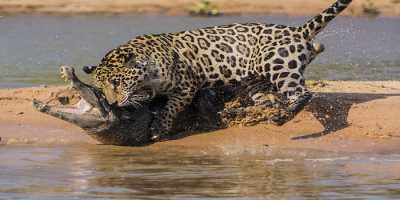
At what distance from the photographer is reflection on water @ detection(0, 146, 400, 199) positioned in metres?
10.9

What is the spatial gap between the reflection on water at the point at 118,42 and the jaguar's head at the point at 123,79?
4375 mm

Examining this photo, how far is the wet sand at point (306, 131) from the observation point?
13.3 metres

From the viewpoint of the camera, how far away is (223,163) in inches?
491

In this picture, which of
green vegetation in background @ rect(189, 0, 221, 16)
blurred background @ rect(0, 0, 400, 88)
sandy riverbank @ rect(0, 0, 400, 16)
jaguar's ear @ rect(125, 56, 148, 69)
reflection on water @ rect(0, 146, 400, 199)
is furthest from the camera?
sandy riverbank @ rect(0, 0, 400, 16)

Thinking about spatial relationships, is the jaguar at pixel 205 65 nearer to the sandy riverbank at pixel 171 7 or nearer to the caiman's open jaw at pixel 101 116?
the caiman's open jaw at pixel 101 116

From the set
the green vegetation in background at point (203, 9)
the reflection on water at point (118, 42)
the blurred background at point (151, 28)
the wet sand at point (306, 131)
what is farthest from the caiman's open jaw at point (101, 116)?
the green vegetation in background at point (203, 9)

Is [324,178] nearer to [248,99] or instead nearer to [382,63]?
[248,99]

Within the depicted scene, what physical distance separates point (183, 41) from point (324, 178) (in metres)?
2.98

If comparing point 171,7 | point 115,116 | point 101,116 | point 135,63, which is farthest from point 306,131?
point 171,7

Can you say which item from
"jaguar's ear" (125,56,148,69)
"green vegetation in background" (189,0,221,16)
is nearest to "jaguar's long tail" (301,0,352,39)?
"jaguar's ear" (125,56,148,69)

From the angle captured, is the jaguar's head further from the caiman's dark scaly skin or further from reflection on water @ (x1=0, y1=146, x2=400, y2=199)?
reflection on water @ (x1=0, y1=146, x2=400, y2=199)

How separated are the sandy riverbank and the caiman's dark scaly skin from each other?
47.0ft

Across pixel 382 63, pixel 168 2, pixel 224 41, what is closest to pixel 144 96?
pixel 224 41

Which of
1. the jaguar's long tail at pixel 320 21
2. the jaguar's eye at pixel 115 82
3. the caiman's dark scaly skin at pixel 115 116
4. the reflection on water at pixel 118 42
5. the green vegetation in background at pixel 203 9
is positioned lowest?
the reflection on water at pixel 118 42
